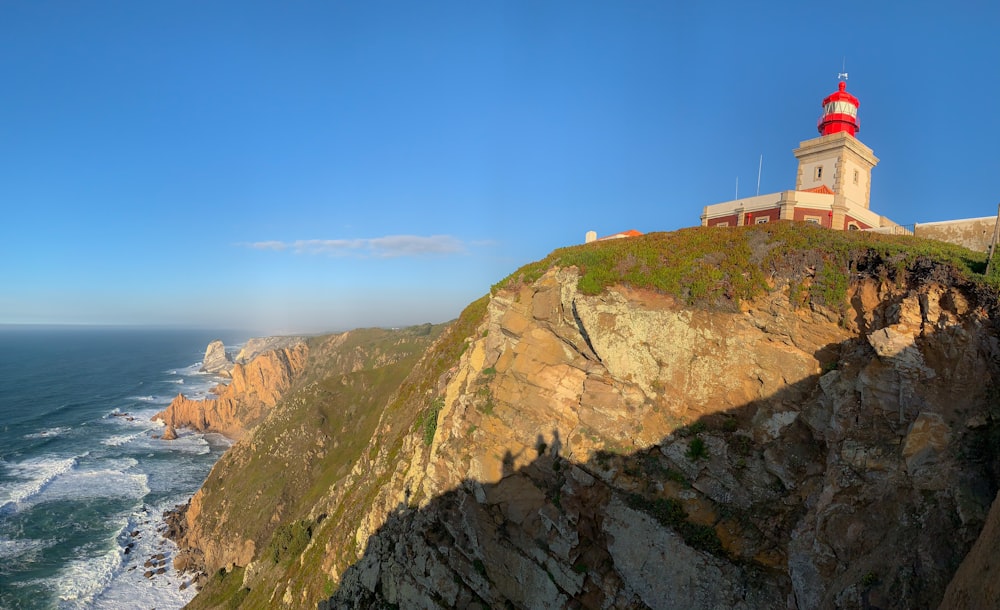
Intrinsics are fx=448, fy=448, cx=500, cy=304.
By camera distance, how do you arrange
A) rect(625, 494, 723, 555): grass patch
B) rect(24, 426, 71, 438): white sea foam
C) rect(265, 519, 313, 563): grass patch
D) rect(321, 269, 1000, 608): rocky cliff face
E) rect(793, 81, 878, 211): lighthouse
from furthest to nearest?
1. rect(24, 426, 71, 438): white sea foam
2. rect(265, 519, 313, 563): grass patch
3. rect(793, 81, 878, 211): lighthouse
4. rect(625, 494, 723, 555): grass patch
5. rect(321, 269, 1000, 608): rocky cliff face

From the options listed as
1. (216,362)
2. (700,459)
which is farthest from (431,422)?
(216,362)

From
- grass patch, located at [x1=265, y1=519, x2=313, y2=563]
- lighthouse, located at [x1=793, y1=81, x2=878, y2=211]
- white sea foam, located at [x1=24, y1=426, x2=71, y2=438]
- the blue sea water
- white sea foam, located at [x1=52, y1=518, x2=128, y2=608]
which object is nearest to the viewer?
lighthouse, located at [x1=793, y1=81, x2=878, y2=211]

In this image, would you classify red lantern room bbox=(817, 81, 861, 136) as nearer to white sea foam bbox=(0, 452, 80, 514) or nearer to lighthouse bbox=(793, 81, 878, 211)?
lighthouse bbox=(793, 81, 878, 211)

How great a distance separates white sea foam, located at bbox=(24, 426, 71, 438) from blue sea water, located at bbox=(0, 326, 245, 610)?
24cm

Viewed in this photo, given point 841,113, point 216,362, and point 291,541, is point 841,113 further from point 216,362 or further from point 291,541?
point 216,362

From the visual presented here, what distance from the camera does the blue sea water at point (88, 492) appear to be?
38.9 meters

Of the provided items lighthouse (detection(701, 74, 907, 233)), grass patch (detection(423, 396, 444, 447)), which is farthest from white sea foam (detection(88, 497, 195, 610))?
lighthouse (detection(701, 74, 907, 233))

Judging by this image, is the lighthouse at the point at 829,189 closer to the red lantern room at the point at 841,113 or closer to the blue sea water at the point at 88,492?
the red lantern room at the point at 841,113

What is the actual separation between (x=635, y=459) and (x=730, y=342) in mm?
5199

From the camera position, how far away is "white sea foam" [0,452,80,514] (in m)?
52.1

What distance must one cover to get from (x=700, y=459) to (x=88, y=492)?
73.1 meters

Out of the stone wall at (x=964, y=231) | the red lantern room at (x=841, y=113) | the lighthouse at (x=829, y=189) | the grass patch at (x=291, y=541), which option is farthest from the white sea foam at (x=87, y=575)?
the red lantern room at (x=841, y=113)

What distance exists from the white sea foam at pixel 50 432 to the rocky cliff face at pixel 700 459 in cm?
8848

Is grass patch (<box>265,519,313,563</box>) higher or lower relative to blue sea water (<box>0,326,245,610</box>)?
higher
